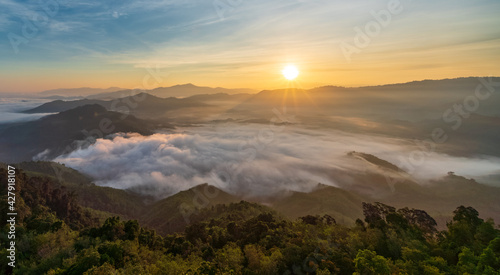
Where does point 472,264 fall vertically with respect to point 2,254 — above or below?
above

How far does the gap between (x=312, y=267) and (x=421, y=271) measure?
17.0 metres

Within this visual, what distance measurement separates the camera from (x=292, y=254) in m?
50.3

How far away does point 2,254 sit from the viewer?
44406mm

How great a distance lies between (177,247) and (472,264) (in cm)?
6522

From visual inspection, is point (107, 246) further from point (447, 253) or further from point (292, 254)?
point (447, 253)

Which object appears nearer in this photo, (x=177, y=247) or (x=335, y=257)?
(x=335, y=257)

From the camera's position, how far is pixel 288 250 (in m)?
51.3

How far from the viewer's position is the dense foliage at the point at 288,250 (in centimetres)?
3872

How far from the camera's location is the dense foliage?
3872cm

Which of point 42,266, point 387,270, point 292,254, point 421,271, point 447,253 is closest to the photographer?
point 387,270

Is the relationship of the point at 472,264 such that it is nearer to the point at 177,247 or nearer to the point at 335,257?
the point at 335,257

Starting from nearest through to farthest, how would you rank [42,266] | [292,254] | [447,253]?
[42,266] < [447,253] < [292,254]

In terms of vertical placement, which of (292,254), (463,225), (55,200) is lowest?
(55,200)

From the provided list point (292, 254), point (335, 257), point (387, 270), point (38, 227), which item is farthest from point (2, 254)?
point (387, 270)
